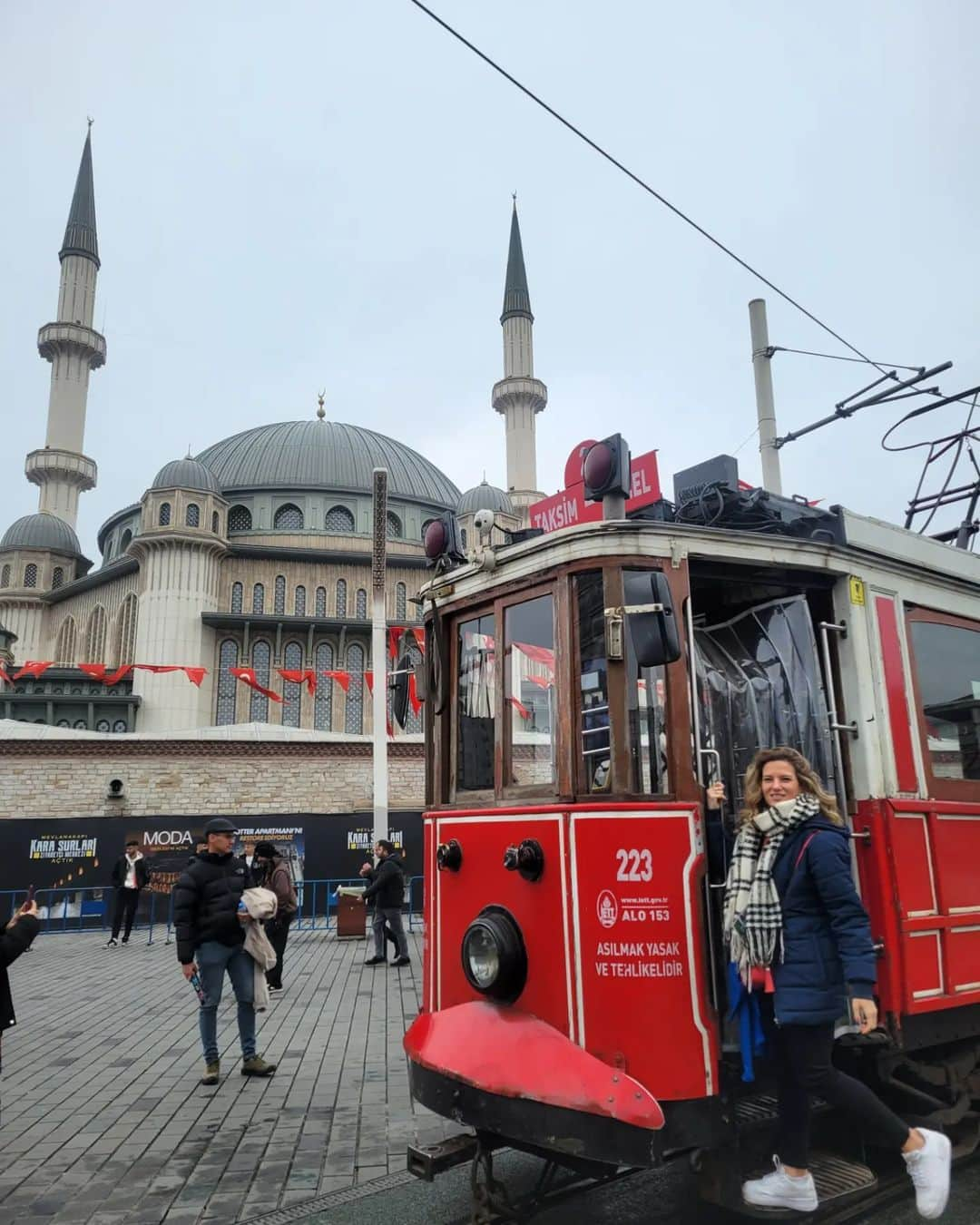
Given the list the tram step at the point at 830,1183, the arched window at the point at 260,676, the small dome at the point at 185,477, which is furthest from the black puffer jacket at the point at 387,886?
the small dome at the point at 185,477

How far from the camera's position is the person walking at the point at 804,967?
11.4 ft

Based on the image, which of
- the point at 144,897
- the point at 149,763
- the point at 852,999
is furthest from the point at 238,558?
the point at 852,999

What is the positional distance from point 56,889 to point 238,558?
87.9 ft

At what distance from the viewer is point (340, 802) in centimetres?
2541

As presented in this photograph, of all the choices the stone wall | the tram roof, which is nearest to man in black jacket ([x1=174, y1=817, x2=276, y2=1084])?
the tram roof

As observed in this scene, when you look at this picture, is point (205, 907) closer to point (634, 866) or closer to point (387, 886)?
point (634, 866)

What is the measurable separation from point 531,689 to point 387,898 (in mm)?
9004

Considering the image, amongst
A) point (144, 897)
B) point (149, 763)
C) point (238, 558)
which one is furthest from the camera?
point (238, 558)

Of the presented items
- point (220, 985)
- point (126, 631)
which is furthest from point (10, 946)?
point (126, 631)

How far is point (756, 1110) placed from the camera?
4078 mm

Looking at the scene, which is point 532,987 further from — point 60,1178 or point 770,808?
point 60,1178

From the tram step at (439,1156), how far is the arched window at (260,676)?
3763cm

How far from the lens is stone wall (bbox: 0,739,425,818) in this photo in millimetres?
23281

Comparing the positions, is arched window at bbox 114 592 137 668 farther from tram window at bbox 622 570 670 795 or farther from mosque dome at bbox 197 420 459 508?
tram window at bbox 622 570 670 795
